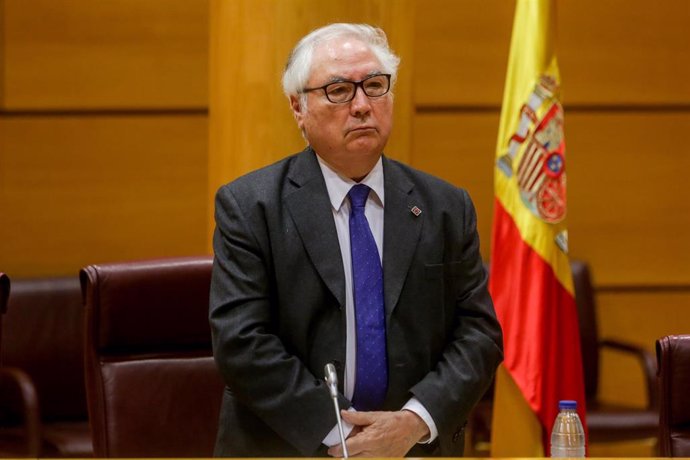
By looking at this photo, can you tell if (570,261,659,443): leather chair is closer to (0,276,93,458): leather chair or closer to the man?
(0,276,93,458): leather chair

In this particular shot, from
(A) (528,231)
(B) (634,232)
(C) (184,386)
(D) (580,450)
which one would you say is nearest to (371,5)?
(A) (528,231)

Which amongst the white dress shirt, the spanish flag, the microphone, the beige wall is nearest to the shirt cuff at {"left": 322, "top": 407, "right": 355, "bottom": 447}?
the white dress shirt

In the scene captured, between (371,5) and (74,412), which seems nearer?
(371,5)

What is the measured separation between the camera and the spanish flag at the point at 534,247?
4.30 m

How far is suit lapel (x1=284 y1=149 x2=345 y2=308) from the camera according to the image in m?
2.71

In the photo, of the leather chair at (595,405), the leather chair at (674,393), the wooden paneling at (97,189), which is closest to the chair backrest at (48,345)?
the wooden paneling at (97,189)

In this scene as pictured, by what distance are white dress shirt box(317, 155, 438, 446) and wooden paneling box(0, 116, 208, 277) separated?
2.60 meters

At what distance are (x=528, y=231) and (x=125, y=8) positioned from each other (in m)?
2.00

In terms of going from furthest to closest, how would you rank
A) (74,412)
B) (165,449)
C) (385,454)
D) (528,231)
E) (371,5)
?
(74,412) < (528,231) < (371,5) < (165,449) < (385,454)

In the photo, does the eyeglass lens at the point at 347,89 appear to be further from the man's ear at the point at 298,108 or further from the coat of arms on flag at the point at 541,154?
the coat of arms on flag at the point at 541,154

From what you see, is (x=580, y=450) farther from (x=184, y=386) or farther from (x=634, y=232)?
(x=634, y=232)

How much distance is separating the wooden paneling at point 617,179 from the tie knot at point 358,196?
8.77 ft

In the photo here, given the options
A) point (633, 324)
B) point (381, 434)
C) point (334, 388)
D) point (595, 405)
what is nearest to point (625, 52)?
point (633, 324)

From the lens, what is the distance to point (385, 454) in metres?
2.63
